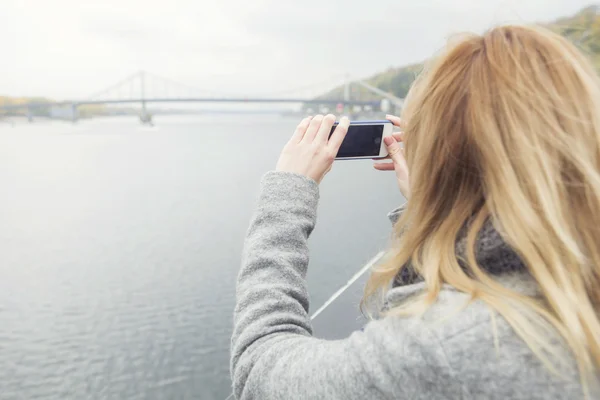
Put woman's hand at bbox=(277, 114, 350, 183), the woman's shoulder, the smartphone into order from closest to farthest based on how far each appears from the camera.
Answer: the woman's shoulder, woman's hand at bbox=(277, 114, 350, 183), the smartphone

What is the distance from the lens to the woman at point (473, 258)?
1.17 feet

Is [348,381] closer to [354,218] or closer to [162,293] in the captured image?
[162,293]

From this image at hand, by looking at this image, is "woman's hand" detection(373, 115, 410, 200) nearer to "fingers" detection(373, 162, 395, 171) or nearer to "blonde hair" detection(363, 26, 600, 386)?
"fingers" detection(373, 162, 395, 171)

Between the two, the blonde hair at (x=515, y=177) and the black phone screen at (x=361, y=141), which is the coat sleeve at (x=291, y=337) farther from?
the black phone screen at (x=361, y=141)

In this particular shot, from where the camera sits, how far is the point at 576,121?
414 mm

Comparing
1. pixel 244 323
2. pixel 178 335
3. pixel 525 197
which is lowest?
pixel 178 335

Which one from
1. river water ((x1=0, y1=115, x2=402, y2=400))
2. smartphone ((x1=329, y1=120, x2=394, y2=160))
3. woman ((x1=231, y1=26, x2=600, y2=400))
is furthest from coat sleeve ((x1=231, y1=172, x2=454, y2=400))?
river water ((x1=0, y1=115, x2=402, y2=400))

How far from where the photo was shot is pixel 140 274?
6414mm

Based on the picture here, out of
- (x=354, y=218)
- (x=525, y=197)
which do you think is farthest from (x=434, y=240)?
(x=354, y=218)

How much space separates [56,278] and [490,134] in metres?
6.86

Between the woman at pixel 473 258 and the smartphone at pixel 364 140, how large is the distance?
177 millimetres

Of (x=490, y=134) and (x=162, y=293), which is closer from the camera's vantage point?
(x=490, y=134)

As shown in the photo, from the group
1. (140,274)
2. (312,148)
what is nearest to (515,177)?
(312,148)

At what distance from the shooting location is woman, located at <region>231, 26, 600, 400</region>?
0.36 meters
